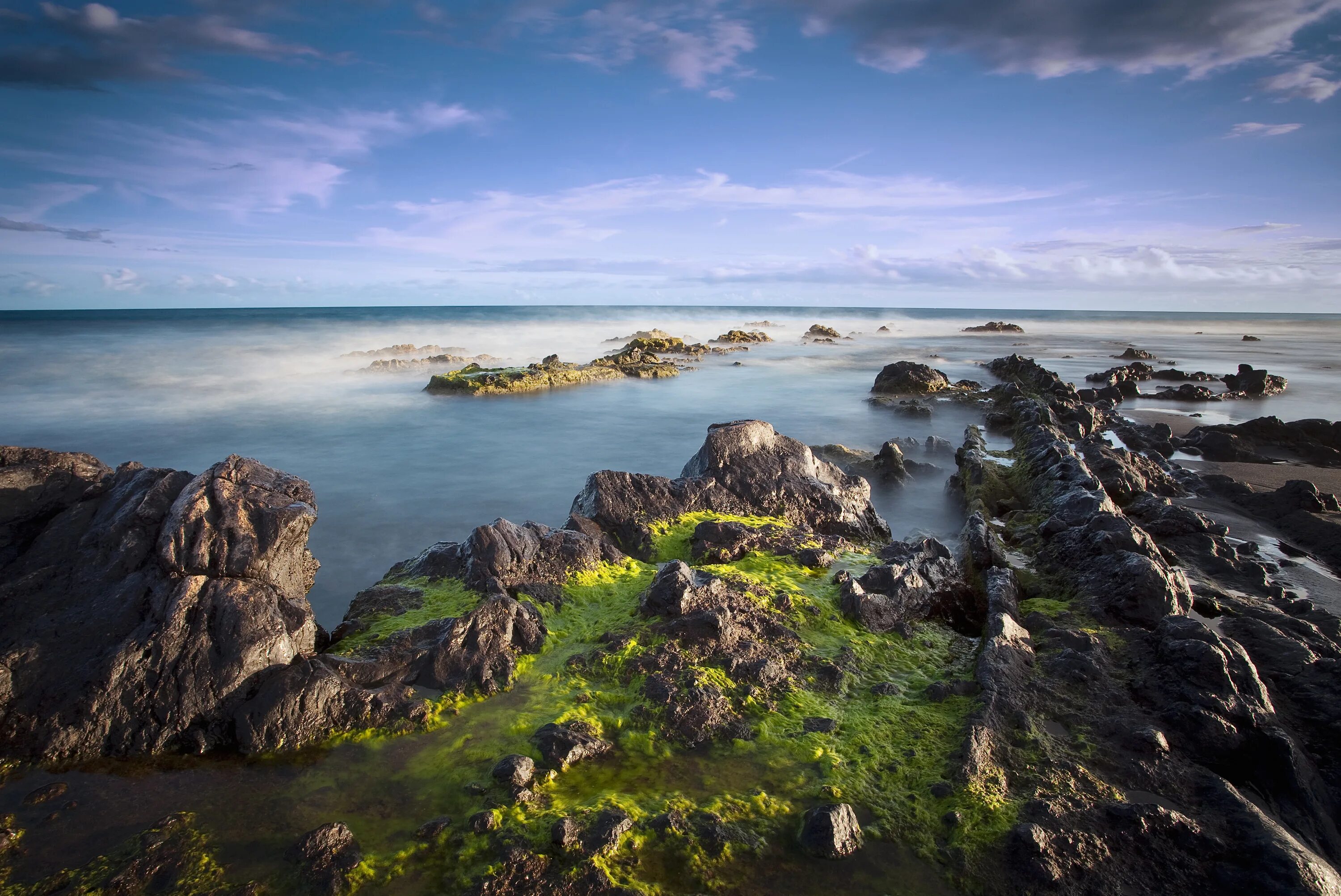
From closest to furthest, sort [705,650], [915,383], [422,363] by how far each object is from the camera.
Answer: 1. [705,650]
2. [915,383]
3. [422,363]

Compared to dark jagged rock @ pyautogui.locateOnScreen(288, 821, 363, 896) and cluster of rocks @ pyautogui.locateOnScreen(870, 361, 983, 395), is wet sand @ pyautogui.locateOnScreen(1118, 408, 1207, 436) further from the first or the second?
dark jagged rock @ pyautogui.locateOnScreen(288, 821, 363, 896)

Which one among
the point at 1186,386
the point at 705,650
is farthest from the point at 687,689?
the point at 1186,386

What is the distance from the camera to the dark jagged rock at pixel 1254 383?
2358 cm

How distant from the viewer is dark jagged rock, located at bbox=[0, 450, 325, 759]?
4.21m

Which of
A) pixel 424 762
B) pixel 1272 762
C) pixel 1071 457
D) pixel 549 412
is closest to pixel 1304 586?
pixel 1071 457

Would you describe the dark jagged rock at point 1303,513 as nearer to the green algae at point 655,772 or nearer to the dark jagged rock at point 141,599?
the green algae at point 655,772

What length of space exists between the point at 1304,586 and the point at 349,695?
943cm

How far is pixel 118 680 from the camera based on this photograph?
427cm

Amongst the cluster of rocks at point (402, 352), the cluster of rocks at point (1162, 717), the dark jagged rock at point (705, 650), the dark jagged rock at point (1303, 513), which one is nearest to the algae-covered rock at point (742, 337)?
the cluster of rocks at point (402, 352)

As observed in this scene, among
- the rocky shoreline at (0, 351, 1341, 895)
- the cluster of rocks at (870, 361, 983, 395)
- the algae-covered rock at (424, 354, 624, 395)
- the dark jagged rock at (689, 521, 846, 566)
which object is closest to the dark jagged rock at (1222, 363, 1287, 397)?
the cluster of rocks at (870, 361, 983, 395)

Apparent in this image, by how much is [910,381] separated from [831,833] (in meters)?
22.8

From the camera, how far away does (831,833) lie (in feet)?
11.3

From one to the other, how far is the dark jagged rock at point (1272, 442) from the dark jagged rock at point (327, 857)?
53.3ft

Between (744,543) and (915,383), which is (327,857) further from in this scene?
(915,383)
